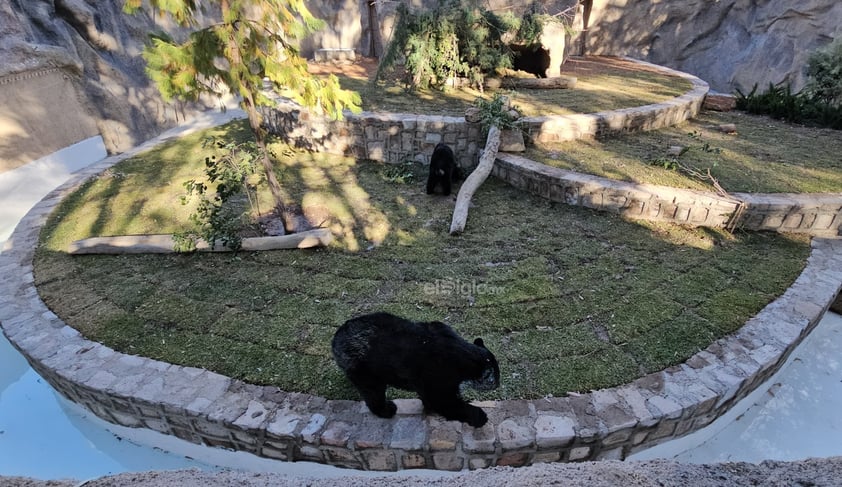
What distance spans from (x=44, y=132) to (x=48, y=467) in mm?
7263

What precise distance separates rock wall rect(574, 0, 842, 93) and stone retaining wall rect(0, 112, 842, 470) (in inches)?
546

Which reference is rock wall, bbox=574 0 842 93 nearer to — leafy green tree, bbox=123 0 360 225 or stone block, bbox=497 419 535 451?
leafy green tree, bbox=123 0 360 225

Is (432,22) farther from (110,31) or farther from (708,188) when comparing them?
(110,31)

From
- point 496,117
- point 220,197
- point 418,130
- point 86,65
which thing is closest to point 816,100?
point 496,117

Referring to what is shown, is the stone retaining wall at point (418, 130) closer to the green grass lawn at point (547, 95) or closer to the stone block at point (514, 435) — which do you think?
the green grass lawn at point (547, 95)

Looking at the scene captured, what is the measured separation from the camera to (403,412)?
287 cm

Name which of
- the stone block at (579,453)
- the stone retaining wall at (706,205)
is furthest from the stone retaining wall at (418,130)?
the stone block at (579,453)

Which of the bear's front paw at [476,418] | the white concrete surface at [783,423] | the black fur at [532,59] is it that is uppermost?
the black fur at [532,59]

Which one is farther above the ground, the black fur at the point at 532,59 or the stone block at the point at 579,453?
the black fur at the point at 532,59

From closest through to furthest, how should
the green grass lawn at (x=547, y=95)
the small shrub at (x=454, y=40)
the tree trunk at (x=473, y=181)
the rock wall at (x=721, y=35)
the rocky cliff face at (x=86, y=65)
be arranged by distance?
the tree trunk at (x=473, y=181) → the rocky cliff face at (x=86, y=65) → the green grass lawn at (x=547, y=95) → the small shrub at (x=454, y=40) → the rock wall at (x=721, y=35)

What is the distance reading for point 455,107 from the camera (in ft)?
26.3

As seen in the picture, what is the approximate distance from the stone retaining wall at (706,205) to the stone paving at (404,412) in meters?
1.77

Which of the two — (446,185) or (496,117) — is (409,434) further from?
(496,117)

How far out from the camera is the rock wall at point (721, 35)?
531 inches
